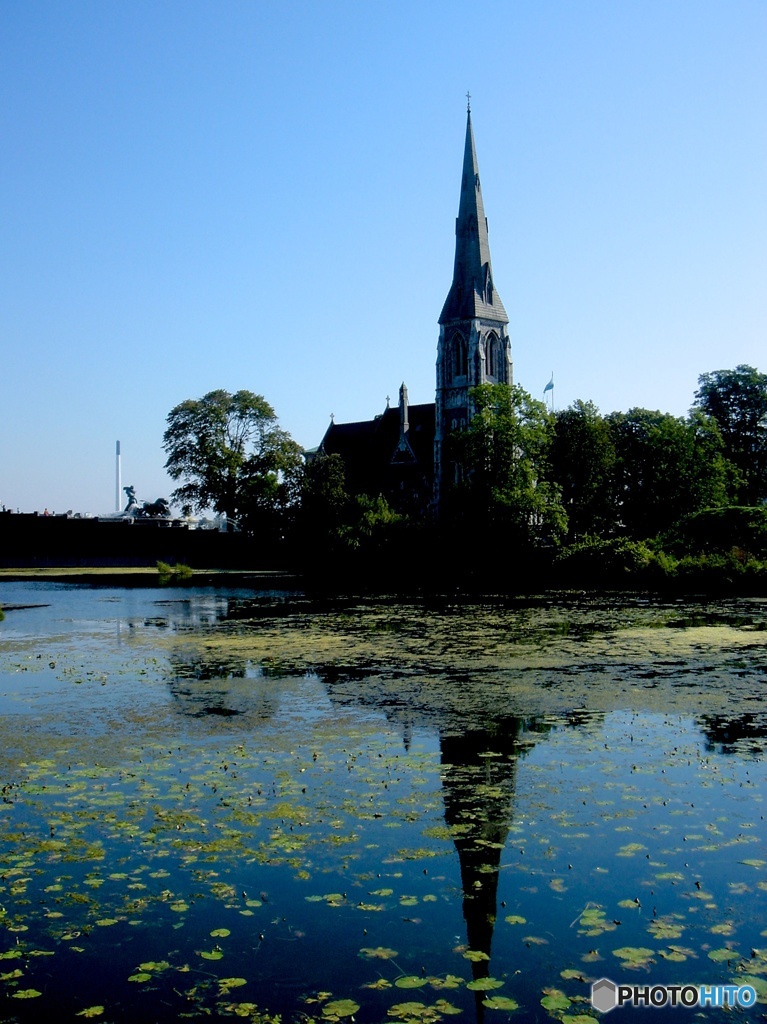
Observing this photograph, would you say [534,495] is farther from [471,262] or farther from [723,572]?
[471,262]

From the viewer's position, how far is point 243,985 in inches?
291

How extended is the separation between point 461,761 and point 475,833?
3.08m

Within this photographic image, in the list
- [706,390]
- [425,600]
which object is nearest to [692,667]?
[425,600]

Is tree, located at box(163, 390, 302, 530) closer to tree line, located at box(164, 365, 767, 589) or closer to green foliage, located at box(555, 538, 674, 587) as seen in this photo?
tree line, located at box(164, 365, 767, 589)

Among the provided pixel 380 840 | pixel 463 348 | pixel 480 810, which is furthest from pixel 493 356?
pixel 380 840

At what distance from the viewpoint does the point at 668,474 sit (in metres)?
73.7

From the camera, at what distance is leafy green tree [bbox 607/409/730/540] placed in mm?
72125

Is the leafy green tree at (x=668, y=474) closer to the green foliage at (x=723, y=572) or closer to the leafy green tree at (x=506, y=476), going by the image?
the leafy green tree at (x=506, y=476)

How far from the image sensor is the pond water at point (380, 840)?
7.48 m

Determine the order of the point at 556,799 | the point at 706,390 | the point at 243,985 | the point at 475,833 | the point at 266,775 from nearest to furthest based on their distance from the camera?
the point at 243,985 → the point at 475,833 → the point at 556,799 → the point at 266,775 → the point at 706,390

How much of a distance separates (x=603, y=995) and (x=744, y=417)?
83.4 metres

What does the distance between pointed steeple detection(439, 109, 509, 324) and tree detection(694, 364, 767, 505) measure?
70.1 ft

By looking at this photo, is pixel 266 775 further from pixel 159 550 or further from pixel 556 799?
pixel 159 550

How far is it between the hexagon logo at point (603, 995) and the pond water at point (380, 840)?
0.28 feet
